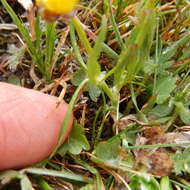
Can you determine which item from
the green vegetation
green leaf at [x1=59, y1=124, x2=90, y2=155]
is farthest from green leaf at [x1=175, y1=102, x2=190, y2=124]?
green leaf at [x1=59, y1=124, x2=90, y2=155]

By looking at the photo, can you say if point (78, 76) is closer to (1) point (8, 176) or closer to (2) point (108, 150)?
(2) point (108, 150)

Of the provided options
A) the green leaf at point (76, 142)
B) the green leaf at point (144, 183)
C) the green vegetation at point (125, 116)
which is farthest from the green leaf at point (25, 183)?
the green leaf at point (144, 183)

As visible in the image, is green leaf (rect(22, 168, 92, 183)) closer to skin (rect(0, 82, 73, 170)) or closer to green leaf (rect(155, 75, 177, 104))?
skin (rect(0, 82, 73, 170))

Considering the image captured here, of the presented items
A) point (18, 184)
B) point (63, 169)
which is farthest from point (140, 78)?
point (18, 184)

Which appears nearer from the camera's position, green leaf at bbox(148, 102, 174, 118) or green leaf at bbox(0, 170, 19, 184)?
green leaf at bbox(0, 170, 19, 184)

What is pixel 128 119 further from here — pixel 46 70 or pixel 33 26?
pixel 33 26

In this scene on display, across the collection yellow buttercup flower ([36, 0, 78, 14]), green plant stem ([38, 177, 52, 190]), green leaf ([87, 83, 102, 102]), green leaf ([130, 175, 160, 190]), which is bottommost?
green leaf ([130, 175, 160, 190])
